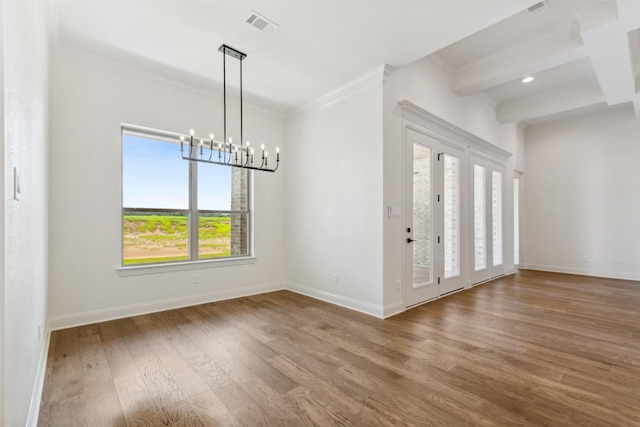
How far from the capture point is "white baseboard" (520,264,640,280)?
615 centimetres

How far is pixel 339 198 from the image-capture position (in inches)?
170

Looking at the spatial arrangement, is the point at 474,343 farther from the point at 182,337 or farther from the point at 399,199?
the point at 182,337

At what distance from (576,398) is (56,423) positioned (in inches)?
132

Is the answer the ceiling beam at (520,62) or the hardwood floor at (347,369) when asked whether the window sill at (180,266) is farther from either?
the ceiling beam at (520,62)

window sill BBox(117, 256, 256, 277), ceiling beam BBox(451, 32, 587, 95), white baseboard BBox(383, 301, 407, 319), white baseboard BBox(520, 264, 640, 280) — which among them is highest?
ceiling beam BBox(451, 32, 587, 95)

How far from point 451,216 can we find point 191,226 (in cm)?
413

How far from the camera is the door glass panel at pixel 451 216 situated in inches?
191

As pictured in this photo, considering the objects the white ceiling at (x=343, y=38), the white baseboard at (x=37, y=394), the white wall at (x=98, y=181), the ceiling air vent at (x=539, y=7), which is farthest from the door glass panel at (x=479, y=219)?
the white baseboard at (x=37, y=394)

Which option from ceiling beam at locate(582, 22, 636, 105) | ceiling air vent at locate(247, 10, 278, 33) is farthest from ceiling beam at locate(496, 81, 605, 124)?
ceiling air vent at locate(247, 10, 278, 33)

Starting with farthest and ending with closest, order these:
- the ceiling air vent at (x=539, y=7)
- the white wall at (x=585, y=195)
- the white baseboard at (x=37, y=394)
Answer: the white wall at (x=585, y=195) < the ceiling air vent at (x=539, y=7) < the white baseboard at (x=37, y=394)

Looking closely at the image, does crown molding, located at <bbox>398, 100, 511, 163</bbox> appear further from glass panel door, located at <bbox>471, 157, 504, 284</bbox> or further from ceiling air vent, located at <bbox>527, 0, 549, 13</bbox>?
ceiling air vent, located at <bbox>527, 0, 549, 13</bbox>

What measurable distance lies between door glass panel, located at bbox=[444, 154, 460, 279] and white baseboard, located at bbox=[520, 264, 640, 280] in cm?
384

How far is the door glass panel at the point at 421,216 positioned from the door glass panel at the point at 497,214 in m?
2.54

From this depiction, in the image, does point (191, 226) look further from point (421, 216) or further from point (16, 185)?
point (421, 216)
